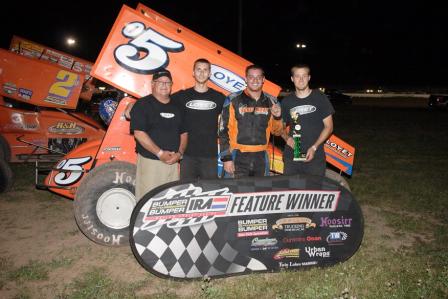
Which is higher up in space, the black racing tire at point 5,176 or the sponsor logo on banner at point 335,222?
the sponsor logo on banner at point 335,222

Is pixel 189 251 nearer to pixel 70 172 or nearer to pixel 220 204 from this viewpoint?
pixel 220 204

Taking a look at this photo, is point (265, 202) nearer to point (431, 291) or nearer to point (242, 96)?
point (242, 96)

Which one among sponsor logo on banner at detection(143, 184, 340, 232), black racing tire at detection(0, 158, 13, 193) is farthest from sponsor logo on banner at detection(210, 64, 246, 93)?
black racing tire at detection(0, 158, 13, 193)

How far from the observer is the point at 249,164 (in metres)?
4.41

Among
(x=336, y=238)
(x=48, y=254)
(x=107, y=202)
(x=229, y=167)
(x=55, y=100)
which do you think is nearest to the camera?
(x=336, y=238)

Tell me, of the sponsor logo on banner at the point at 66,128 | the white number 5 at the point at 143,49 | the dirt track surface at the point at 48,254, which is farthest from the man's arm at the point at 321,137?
the sponsor logo on banner at the point at 66,128

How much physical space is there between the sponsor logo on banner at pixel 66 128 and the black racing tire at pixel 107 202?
11.2 feet

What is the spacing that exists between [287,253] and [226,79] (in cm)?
211

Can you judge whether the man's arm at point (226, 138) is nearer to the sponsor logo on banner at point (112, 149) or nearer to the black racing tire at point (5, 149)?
the sponsor logo on banner at point (112, 149)

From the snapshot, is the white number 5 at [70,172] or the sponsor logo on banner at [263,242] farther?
the white number 5 at [70,172]

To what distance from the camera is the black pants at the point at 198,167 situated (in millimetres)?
4406

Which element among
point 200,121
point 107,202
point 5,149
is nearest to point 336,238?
point 200,121

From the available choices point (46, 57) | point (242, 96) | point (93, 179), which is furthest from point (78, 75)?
point (242, 96)

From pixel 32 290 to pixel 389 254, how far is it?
13.3 feet
